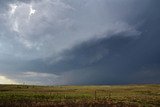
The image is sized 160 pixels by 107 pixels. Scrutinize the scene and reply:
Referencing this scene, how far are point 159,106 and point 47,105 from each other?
21878 mm

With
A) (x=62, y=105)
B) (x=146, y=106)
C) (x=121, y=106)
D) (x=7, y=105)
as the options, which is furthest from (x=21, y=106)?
(x=146, y=106)

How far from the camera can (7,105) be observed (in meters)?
42.1

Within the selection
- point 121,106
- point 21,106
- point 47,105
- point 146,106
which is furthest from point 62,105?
point 146,106

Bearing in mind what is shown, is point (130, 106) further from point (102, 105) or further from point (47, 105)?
point (47, 105)

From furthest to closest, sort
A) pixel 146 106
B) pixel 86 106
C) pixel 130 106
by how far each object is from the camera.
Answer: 1. pixel 146 106
2. pixel 130 106
3. pixel 86 106

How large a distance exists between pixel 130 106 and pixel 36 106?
620 inches

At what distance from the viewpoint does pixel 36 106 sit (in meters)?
42.7

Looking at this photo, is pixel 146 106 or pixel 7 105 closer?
pixel 7 105

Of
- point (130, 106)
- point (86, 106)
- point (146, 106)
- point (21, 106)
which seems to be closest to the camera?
point (21, 106)

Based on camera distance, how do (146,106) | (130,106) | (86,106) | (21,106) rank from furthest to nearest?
1. (146,106)
2. (130,106)
3. (86,106)
4. (21,106)

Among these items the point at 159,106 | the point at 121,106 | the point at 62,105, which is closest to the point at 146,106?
the point at 159,106

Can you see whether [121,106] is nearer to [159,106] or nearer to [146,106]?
[146,106]

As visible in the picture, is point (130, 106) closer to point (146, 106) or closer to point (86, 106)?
point (146, 106)

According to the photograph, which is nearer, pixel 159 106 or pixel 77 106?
pixel 77 106
